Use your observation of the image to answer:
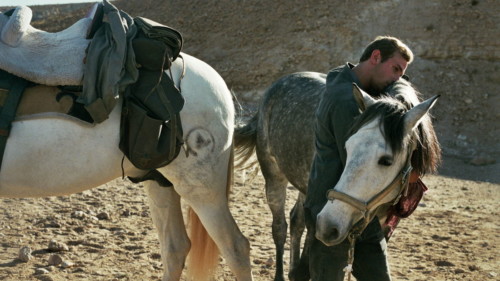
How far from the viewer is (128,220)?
6.59m

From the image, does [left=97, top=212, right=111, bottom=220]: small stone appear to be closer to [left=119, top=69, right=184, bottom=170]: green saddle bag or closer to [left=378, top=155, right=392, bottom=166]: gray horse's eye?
[left=119, top=69, right=184, bottom=170]: green saddle bag

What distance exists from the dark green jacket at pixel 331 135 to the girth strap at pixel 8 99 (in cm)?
159

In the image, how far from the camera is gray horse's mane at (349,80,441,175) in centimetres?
271

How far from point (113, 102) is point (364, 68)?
1.33 m

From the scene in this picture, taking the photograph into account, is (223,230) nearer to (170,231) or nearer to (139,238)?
(170,231)

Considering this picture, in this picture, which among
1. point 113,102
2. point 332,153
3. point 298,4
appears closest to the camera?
point 332,153

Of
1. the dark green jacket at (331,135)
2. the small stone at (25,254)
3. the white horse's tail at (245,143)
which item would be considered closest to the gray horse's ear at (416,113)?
the dark green jacket at (331,135)

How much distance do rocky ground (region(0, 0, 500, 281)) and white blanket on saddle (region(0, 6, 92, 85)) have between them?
Result: 1889 millimetres

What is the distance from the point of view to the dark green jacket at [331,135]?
9.61ft

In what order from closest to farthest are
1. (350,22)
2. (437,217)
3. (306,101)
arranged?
(306,101)
(437,217)
(350,22)

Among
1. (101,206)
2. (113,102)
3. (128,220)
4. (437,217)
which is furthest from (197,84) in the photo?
(437,217)

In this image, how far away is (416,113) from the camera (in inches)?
106

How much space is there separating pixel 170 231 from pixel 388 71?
1.96 m

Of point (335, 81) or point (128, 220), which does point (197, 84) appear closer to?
point (335, 81)
